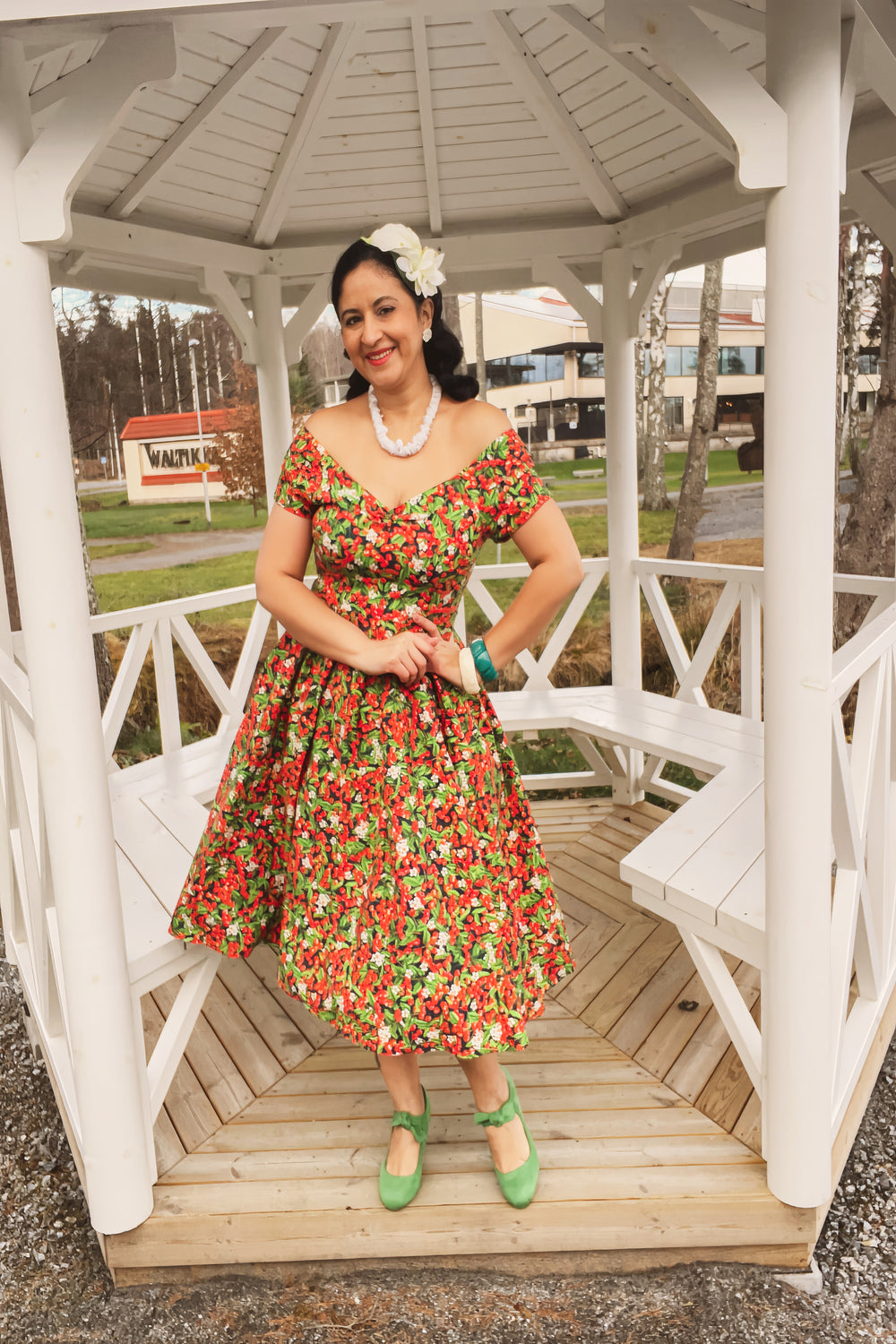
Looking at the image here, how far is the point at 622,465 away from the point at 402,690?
2.79m

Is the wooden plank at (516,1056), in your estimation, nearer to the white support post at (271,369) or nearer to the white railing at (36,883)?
the white railing at (36,883)

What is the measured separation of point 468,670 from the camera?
2195 mm

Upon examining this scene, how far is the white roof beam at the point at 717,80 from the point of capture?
1.85m

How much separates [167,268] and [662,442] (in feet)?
27.5

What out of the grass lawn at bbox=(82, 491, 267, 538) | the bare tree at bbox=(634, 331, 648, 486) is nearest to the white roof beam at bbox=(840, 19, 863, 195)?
the grass lawn at bbox=(82, 491, 267, 538)

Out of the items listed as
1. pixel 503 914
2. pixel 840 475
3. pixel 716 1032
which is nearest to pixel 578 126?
pixel 503 914

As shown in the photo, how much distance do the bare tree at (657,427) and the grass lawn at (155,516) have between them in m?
4.41

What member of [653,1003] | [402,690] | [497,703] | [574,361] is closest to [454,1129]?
[653,1003]

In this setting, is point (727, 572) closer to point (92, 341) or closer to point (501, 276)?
point (501, 276)

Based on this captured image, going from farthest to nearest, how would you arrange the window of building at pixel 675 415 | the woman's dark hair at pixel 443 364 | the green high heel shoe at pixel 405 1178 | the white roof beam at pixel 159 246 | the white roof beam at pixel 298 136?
the window of building at pixel 675 415, the white roof beam at pixel 159 246, the white roof beam at pixel 298 136, the green high heel shoe at pixel 405 1178, the woman's dark hair at pixel 443 364

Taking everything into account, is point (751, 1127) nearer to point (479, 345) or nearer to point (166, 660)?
point (166, 660)

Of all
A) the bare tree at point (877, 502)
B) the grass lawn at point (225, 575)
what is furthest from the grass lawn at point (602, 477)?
the bare tree at point (877, 502)

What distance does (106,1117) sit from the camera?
2.28 m

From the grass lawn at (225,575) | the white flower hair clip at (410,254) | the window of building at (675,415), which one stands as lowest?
the grass lawn at (225,575)
